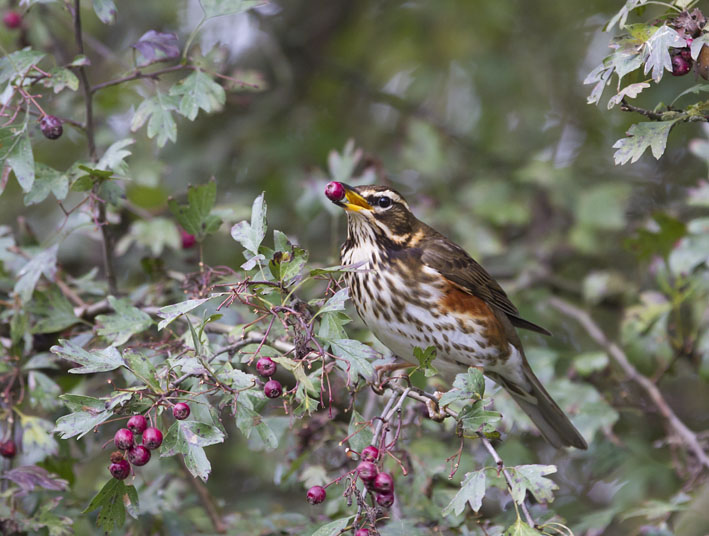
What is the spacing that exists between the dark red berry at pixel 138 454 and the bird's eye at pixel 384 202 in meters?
1.60

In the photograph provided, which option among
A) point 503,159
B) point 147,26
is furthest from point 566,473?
point 147,26

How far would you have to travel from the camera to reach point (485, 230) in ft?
16.2

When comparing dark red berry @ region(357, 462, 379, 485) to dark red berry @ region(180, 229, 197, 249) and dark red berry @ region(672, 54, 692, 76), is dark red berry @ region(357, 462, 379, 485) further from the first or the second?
dark red berry @ region(180, 229, 197, 249)

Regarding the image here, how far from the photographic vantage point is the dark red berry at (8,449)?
293 cm

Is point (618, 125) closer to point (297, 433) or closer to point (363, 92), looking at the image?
point (363, 92)

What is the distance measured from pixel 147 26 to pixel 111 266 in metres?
3.13

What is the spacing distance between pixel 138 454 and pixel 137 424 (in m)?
0.08

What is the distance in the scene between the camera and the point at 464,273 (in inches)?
141

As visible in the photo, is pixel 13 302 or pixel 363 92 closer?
pixel 13 302

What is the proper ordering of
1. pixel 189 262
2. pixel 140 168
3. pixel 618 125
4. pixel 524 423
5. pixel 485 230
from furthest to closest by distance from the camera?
1. pixel 618 125
2. pixel 485 230
3. pixel 140 168
4. pixel 189 262
5. pixel 524 423

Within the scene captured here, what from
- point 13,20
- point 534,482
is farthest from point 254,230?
point 13,20

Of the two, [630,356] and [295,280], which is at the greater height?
[295,280]

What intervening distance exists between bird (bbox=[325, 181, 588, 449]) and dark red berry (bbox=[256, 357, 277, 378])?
82 cm

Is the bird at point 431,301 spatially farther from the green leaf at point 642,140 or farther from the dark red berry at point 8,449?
the dark red berry at point 8,449
